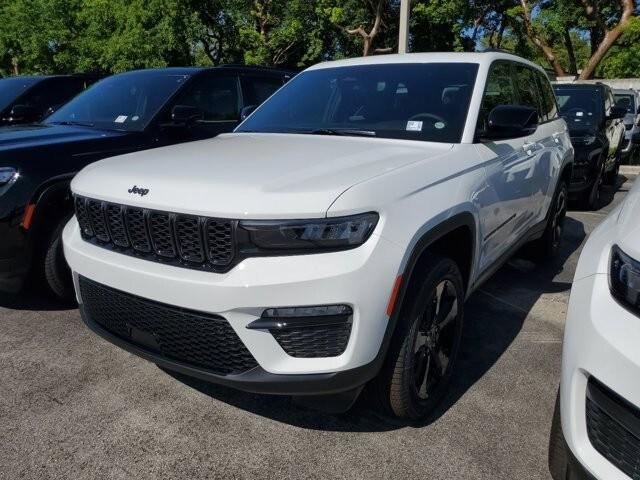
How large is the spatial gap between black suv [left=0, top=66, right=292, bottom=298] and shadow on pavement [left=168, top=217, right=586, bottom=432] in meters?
1.38

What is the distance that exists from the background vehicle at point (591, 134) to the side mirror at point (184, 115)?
5.01m

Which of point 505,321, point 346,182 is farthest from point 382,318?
point 505,321

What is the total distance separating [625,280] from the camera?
5.37 feet

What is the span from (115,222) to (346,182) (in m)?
1.08

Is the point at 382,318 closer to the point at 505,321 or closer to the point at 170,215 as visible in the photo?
the point at 170,215

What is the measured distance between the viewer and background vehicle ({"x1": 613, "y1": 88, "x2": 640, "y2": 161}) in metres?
11.2

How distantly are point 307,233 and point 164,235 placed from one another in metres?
0.63

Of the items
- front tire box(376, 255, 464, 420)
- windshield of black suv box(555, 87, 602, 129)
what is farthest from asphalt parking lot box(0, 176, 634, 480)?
windshield of black suv box(555, 87, 602, 129)

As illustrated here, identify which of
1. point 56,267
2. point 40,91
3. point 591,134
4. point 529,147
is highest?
point 529,147

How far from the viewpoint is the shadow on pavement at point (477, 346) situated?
8.66 feet

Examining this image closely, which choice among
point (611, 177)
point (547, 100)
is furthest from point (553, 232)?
point (611, 177)

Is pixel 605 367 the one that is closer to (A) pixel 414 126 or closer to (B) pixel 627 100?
(A) pixel 414 126

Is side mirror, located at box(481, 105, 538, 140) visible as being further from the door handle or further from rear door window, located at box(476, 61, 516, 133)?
the door handle

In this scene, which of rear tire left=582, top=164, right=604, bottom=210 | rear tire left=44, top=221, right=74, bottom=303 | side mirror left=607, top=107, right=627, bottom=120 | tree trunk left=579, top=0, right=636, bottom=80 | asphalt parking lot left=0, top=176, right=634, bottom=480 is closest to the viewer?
asphalt parking lot left=0, top=176, right=634, bottom=480
